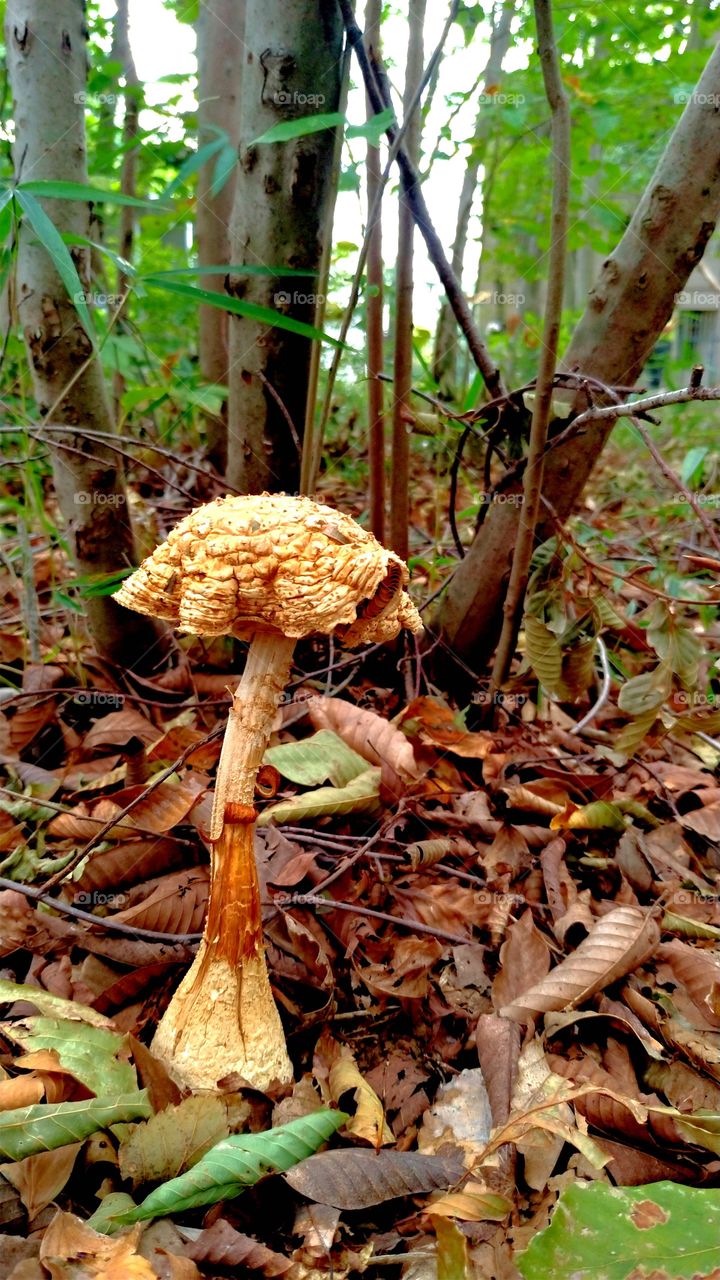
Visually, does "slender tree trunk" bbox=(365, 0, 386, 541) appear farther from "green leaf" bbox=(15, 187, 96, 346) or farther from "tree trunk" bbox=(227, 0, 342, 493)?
"green leaf" bbox=(15, 187, 96, 346)

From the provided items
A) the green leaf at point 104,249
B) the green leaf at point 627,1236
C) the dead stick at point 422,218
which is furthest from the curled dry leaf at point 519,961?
the green leaf at point 104,249

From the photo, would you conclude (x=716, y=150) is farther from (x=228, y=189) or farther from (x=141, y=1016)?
(x=228, y=189)

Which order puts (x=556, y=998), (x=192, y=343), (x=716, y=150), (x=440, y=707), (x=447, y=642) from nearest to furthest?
1. (x=556, y=998)
2. (x=716, y=150)
3. (x=440, y=707)
4. (x=447, y=642)
5. (x=192, y=343)

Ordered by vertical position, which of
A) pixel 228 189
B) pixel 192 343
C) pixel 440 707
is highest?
pixel 228 189

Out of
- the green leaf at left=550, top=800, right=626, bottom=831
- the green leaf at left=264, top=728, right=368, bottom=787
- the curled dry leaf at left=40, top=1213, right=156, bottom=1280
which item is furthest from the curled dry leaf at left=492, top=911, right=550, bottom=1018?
the curled dry leaf at left=40, top=1213, right=156, bottom=1280

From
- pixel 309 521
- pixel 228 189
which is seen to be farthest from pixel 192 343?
pixel 309 521
